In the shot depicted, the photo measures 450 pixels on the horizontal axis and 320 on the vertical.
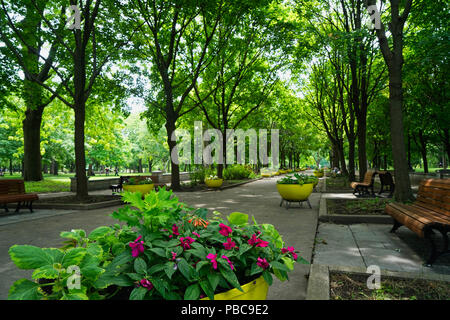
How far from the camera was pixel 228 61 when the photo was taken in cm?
2005

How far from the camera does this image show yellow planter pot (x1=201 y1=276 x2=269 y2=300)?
1640 millimetres

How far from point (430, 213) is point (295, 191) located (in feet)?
15.5

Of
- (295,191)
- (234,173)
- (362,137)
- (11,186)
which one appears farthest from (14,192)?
(234,173)

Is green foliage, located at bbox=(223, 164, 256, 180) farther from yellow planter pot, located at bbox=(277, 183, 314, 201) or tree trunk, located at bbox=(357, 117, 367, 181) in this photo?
yellow planter pot, located at bbox=(277, 183, 314, 201)

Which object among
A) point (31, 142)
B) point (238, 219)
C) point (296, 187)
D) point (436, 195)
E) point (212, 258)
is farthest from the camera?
point (31, 142)

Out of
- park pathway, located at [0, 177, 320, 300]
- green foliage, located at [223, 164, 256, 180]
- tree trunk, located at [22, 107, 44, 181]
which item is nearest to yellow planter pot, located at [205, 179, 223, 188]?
park pathway, located at [0, 177, 320, 300]

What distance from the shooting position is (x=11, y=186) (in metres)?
9.52

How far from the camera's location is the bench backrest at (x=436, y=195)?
4.43 m

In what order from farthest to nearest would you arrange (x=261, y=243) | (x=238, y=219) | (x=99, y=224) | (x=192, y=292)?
(x=99, y=224) → (x=238, y=219) → (x=261, y=243) → (x=192, y=292)

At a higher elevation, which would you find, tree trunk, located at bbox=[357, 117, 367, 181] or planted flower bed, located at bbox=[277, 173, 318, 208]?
tree trunk, located at bbox=[357, 117, 367, 181]

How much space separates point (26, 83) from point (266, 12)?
13.6 metres

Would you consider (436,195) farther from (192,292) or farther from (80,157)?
(80,157)

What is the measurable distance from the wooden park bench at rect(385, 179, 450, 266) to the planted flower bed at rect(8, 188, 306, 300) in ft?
9.74
